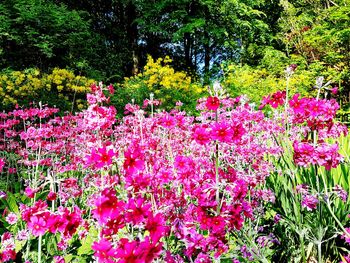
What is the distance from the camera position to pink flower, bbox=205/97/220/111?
1740mm

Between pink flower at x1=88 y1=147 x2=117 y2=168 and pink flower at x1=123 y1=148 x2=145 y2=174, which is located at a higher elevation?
pink flower at x1=88 y1=147 x2=117 y2=168

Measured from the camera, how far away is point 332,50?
1140cm

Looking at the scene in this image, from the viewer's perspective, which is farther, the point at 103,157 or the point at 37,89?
the point at 37,89

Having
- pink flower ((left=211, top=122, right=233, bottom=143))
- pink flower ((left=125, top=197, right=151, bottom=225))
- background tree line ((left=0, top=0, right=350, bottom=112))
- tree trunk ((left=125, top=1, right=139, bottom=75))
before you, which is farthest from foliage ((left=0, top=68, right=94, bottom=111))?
tree trunk ((left=125, top=1, right=139, bottom=75))

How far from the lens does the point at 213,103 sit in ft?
5.74

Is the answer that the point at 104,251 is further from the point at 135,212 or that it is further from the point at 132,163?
the point at 132,163

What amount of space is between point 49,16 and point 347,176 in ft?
34.6

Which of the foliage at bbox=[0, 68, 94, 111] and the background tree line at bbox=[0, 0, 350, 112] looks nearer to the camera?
the foliage at bbox=[0, 68, 94, 111]

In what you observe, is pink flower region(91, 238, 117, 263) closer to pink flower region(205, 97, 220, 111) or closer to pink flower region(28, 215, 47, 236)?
pink flower region(28, 215, 47, 236)

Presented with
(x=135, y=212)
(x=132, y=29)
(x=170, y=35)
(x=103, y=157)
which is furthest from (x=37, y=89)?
(x=132, y=29)

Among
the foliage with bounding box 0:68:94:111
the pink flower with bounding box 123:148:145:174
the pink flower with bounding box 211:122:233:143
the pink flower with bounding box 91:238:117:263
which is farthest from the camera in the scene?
the foliage with bounding box 0:68:94:111

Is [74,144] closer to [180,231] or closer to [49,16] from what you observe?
[180,231]

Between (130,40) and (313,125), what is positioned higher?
(130,40)

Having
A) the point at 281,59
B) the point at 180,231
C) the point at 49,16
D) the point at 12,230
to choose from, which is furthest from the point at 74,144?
the point at 281,59
